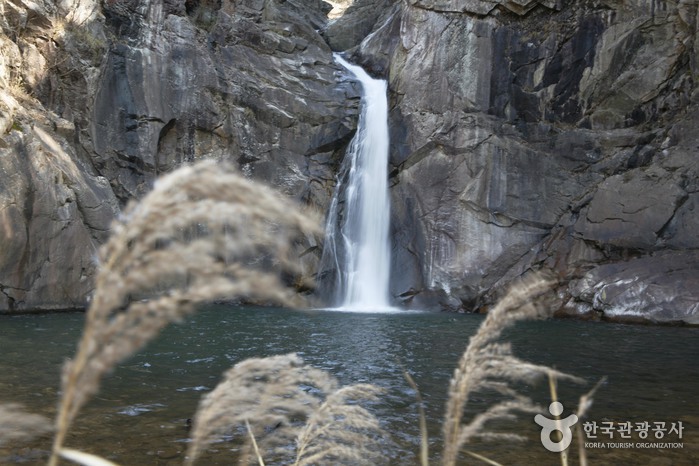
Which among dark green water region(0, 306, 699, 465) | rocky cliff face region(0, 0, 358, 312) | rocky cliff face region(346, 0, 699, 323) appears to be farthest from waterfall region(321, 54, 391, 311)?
dark green water region(0, 306, 699, 465)

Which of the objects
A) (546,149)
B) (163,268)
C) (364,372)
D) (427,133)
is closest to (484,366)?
(163,268)

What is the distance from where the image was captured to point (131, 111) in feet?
76.5

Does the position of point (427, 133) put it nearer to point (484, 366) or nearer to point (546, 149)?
point (546, 149)

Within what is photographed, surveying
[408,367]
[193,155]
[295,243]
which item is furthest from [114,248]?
[193,155]

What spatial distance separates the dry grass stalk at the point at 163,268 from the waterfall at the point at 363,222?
70.9 ft

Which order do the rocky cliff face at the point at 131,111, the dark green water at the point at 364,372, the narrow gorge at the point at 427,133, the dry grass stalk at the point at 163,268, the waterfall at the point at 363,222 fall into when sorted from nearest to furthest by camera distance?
the dry grass stalk at the point at 163,268
the dark green water at the point at 364,372
the rocky cliff face at the point at 131,111
the narrow gorge at the point at 427,133
the waterfall at the point at 363,222

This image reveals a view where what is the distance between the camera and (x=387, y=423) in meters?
6.22

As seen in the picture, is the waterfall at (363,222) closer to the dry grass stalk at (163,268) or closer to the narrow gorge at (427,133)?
the narrow gorge at (427,133)

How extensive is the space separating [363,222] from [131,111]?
35.8 ft

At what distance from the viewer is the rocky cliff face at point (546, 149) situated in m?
20.0

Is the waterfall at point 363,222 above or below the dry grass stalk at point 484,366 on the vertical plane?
above

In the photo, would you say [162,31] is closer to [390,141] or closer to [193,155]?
[193,155]

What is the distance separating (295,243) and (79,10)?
12806 mm

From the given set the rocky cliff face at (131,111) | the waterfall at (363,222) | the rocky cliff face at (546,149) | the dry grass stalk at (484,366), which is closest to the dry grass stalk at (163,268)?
the dry grass stalk at (484,366)
